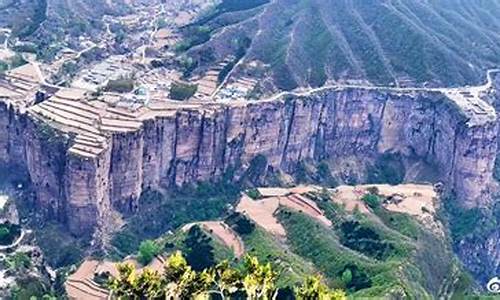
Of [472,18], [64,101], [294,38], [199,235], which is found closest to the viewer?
[199,235]

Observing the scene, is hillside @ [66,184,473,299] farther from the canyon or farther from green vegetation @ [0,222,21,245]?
the canyon

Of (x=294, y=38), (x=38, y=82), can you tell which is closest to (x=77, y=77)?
(x=38, y=82)

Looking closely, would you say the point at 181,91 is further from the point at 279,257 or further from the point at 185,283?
the point at 185,283

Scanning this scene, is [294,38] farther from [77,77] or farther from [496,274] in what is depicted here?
[496,274]

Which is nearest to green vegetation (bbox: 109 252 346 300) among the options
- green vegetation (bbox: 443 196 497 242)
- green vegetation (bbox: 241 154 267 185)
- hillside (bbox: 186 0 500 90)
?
green vegetation (bbox: 443 196 497 242)

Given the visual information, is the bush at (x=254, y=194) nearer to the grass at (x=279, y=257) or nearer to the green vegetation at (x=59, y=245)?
the grass at (x=279, y=257)

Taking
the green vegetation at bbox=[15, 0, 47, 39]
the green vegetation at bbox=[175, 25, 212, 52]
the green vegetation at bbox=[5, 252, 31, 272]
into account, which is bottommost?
the green vegetation at bbox=[5, 252, 31, 272]
